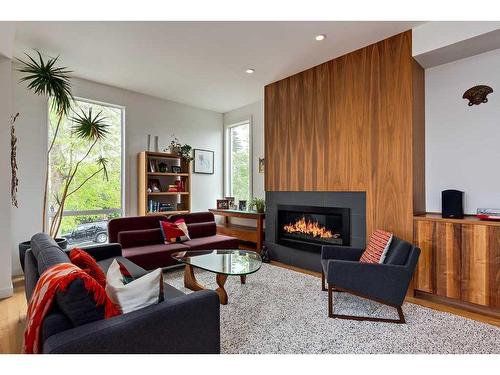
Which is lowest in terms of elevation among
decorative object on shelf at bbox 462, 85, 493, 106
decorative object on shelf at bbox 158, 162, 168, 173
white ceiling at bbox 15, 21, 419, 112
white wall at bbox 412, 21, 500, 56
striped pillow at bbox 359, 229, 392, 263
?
striped pillow at bbox 359, 229, 392, 263

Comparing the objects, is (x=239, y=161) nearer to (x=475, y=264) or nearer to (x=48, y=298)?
(x=475, y=264)

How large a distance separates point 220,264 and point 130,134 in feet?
10.2

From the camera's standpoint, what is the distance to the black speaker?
9.20 ft

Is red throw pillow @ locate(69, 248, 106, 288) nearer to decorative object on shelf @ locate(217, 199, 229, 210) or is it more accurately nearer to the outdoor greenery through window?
decorative object on shelf @ locate(217, 199, 229, 210)

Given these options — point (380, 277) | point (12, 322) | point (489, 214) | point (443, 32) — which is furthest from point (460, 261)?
point (12, 322)

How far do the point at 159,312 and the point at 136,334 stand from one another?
5.1 inches

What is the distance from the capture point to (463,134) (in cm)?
300

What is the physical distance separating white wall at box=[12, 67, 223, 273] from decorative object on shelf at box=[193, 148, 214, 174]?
0.38 feet

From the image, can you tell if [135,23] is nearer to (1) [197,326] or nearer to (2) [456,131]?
(1) [197,326]

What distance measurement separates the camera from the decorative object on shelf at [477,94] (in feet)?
9.37

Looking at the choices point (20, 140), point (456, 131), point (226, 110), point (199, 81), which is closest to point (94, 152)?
point (20, 140)

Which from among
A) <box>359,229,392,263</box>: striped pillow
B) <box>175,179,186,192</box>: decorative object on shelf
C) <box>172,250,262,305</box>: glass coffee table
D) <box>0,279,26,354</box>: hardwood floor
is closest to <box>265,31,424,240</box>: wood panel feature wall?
<box>359,229,392,263</box>: striped pillow

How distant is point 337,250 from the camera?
303 centimetres

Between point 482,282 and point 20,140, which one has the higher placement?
point 20,140
